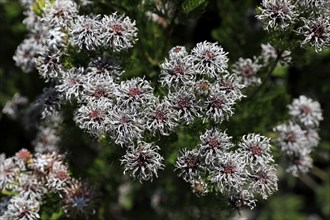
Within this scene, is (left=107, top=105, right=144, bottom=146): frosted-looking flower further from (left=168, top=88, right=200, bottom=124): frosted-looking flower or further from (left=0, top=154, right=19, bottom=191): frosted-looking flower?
(left=0, top=154, right=19, bottom=191): frosted-looking flower

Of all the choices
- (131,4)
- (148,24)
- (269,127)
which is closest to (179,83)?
(131,4)

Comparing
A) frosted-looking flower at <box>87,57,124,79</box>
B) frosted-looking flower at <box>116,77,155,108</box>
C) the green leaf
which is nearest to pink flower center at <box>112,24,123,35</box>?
frosted-looking flower at <box>87,57,124,79</box>

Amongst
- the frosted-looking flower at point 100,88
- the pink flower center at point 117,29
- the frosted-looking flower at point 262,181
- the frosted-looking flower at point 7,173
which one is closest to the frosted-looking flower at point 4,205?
the frosted-looking flower at point 7,173

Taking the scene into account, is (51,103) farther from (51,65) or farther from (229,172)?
(229,172)

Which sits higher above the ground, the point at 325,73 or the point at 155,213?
the point at 325,73

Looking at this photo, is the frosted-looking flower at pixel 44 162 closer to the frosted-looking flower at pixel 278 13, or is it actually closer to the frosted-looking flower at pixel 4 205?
the frosted-looking flower at pixel 4 205

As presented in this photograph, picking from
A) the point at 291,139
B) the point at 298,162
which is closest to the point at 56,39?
the point at 291,139

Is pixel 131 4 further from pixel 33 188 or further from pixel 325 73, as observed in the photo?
pixel 325 73
